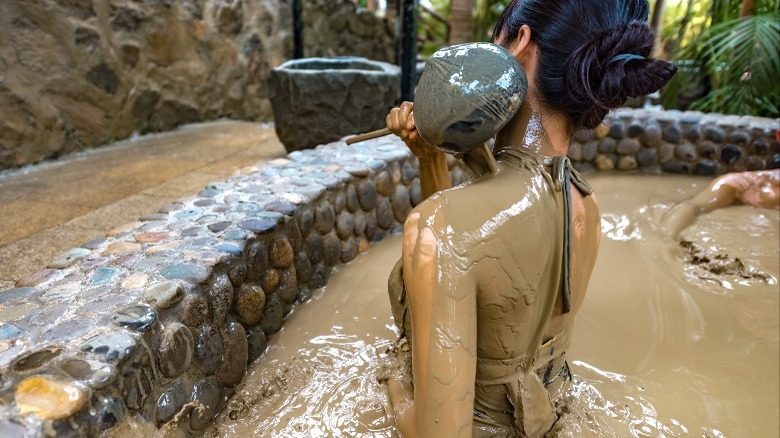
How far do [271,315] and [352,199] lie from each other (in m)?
0.81

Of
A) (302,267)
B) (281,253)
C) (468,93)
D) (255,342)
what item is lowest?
(255,342)

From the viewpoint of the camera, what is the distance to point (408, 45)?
4094mm

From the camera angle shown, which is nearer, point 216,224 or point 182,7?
point 216,224

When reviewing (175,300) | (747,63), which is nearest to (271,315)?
(175,300)

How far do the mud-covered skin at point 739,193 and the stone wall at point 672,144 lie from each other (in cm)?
63

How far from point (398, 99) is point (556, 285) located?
3313mm

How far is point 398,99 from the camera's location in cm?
426

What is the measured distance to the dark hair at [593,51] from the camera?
1.04m

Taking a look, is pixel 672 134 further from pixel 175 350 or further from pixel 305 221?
pixel 175 350

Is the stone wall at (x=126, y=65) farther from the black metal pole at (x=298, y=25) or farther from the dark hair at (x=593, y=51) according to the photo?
the dark hair at (x=593, y=51)

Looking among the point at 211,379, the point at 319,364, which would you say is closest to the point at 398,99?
the point at 319,364

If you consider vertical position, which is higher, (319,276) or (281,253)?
(281,253)

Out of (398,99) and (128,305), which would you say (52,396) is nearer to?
(128,305)

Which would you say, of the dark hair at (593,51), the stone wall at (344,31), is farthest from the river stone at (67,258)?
the stone wall at (344,31)
